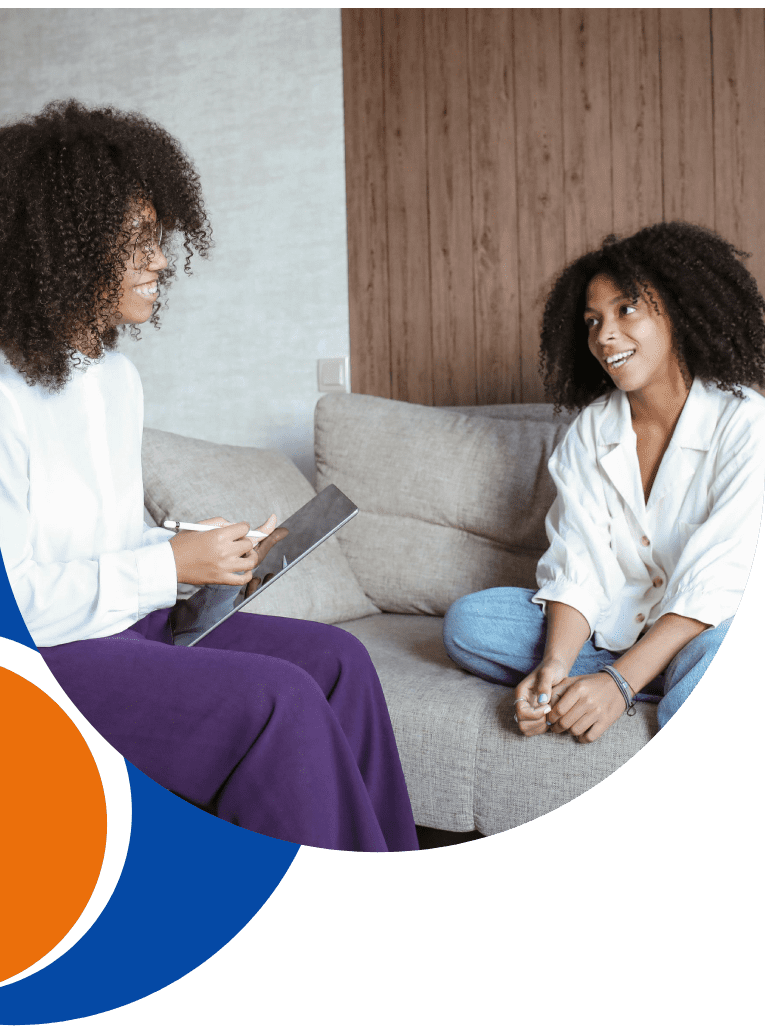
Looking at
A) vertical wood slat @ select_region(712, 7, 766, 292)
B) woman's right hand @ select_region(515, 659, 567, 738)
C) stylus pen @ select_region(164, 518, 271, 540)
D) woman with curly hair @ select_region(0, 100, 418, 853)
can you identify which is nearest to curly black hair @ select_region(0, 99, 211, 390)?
woman with curly hair @ select_region(0, 100, 418, 853)

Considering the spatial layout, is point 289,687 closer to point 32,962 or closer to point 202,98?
point 32,962

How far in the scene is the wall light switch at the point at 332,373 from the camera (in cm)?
79

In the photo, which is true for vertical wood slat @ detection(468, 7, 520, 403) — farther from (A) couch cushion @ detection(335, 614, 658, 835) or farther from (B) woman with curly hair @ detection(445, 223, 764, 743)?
(A) couch cushion @ detection(335, 614, 658, 835)

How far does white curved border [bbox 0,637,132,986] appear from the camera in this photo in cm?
40

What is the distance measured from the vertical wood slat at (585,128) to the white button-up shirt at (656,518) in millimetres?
184

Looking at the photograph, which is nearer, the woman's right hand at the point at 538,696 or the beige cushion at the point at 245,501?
the woman's right hand at the point at 538,696

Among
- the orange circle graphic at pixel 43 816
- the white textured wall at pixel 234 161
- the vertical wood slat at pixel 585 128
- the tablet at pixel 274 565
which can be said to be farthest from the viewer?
the vertical wood slat at pixel 585 128

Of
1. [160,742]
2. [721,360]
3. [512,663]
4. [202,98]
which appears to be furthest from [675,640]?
[202,98]

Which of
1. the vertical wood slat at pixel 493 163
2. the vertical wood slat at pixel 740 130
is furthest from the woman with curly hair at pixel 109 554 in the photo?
the vertical wood slat at pixel 740 130

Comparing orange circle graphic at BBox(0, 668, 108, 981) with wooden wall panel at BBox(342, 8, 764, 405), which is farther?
wooden wall panel at BBox(342, 8, 764, 405)

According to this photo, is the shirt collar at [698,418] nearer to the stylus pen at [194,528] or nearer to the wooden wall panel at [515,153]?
the wooden wall panel at [515,153]

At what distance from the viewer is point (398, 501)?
2.90 feet

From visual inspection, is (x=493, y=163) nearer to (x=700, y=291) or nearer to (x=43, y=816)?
(x=700, y=291)

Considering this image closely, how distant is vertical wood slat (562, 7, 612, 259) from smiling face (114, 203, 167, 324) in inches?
18.2
